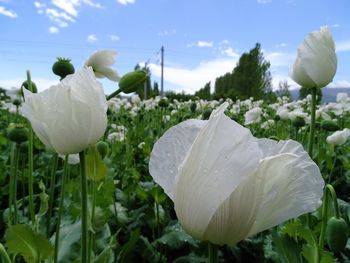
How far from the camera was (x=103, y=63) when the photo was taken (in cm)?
112

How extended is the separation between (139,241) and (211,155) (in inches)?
42.0

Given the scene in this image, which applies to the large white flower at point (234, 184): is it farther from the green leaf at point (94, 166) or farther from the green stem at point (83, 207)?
the green leaf at point (94, 166)

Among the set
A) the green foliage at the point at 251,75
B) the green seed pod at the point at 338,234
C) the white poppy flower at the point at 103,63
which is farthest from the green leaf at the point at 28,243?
the green foliage at the point at 251,75

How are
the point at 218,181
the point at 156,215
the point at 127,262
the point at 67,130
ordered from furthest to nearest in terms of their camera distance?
1. the point at 156,215
2. the point at 127,262
3. the point at 67,130
4. the point at 218,181

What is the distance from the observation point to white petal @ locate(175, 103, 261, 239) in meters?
0.52

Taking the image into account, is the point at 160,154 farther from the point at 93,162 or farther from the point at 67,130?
the point at 93,162

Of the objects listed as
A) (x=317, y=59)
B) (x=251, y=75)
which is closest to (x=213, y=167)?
(x=317, y=59)

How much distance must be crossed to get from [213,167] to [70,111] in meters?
0.31

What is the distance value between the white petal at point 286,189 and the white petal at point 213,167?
0.12 ft

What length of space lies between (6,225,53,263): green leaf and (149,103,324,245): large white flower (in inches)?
14.8

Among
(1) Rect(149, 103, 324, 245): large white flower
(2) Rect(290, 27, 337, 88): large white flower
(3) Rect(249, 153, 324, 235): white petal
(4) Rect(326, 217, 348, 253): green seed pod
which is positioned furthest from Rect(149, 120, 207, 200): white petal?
(2) Rect(290, 27, 337, 88): large white flower

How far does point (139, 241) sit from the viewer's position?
4.98ft

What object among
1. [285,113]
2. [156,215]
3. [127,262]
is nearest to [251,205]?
[127,262]

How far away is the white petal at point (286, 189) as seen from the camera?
1.81ft
